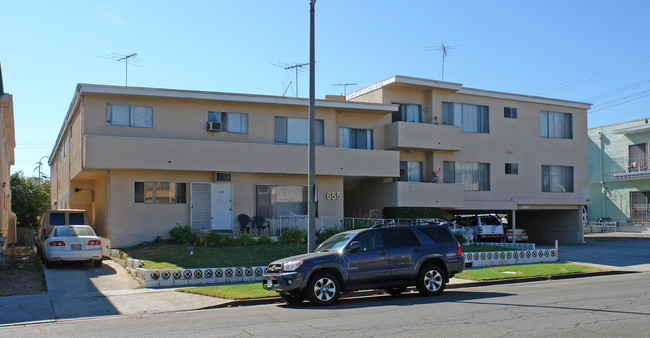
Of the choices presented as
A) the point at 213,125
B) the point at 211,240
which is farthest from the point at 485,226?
the point at 211,240

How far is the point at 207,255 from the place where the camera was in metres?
19.3

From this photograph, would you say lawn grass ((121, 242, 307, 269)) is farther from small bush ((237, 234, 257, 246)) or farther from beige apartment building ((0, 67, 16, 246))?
beige apartment building ((0, 67, 16, 246))

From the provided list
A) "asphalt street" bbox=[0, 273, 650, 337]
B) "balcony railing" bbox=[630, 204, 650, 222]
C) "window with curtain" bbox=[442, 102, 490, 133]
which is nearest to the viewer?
"asphalt street" bbox=[0, 273, 650, 337]

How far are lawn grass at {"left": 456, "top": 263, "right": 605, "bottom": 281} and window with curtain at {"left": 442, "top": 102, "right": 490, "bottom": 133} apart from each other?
39.4 ft

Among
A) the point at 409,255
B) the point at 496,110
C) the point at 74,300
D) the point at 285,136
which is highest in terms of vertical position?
the point at 496,110

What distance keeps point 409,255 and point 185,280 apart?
6402 millimetres

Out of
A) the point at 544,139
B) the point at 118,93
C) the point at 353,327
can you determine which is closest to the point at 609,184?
the point at 544,139

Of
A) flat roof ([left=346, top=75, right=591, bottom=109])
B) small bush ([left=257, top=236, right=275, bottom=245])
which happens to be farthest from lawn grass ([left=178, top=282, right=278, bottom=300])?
flat roof ([left=346, top=75, right=591, bottom=109])

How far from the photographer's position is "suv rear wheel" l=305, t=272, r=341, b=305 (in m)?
12.5

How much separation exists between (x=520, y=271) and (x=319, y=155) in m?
10.2

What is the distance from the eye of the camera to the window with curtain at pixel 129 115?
23.2 meters

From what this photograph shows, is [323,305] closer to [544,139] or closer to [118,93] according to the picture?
[118,93]

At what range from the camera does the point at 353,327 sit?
9812 millimetres

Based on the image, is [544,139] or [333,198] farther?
[544,139]
